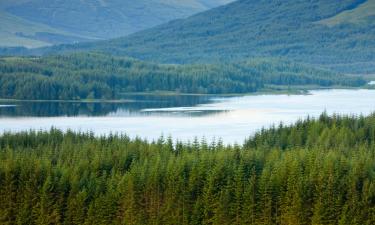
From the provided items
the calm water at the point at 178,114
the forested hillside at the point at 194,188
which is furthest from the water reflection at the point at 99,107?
the forested hillside at the point at 194,188

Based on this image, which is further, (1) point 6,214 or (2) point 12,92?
(2) point 12,92

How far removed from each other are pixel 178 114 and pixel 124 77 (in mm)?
51299

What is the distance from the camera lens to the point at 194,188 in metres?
52.7

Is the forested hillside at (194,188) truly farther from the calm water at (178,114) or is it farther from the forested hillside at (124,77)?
the forested hillside at (124,77)

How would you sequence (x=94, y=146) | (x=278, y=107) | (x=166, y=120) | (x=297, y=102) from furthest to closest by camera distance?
(x=297, y=102) → (x=278, y=107) → (x=166, y=120) → (x=94, y=146)

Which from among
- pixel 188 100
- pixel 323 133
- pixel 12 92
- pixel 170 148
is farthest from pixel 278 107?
pixel 170 148

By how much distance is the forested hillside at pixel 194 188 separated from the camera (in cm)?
5072

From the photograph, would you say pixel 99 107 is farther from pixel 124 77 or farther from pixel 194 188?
pixel 194 188

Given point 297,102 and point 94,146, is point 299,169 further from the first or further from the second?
point 297,102

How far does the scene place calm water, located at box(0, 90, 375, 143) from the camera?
287ft

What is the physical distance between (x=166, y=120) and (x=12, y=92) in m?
41.6

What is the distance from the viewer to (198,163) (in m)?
53.8

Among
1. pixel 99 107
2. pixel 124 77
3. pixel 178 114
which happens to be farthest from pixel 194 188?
pixel 124 77

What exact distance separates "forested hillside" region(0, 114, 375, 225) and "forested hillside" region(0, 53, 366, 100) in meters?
78.3
